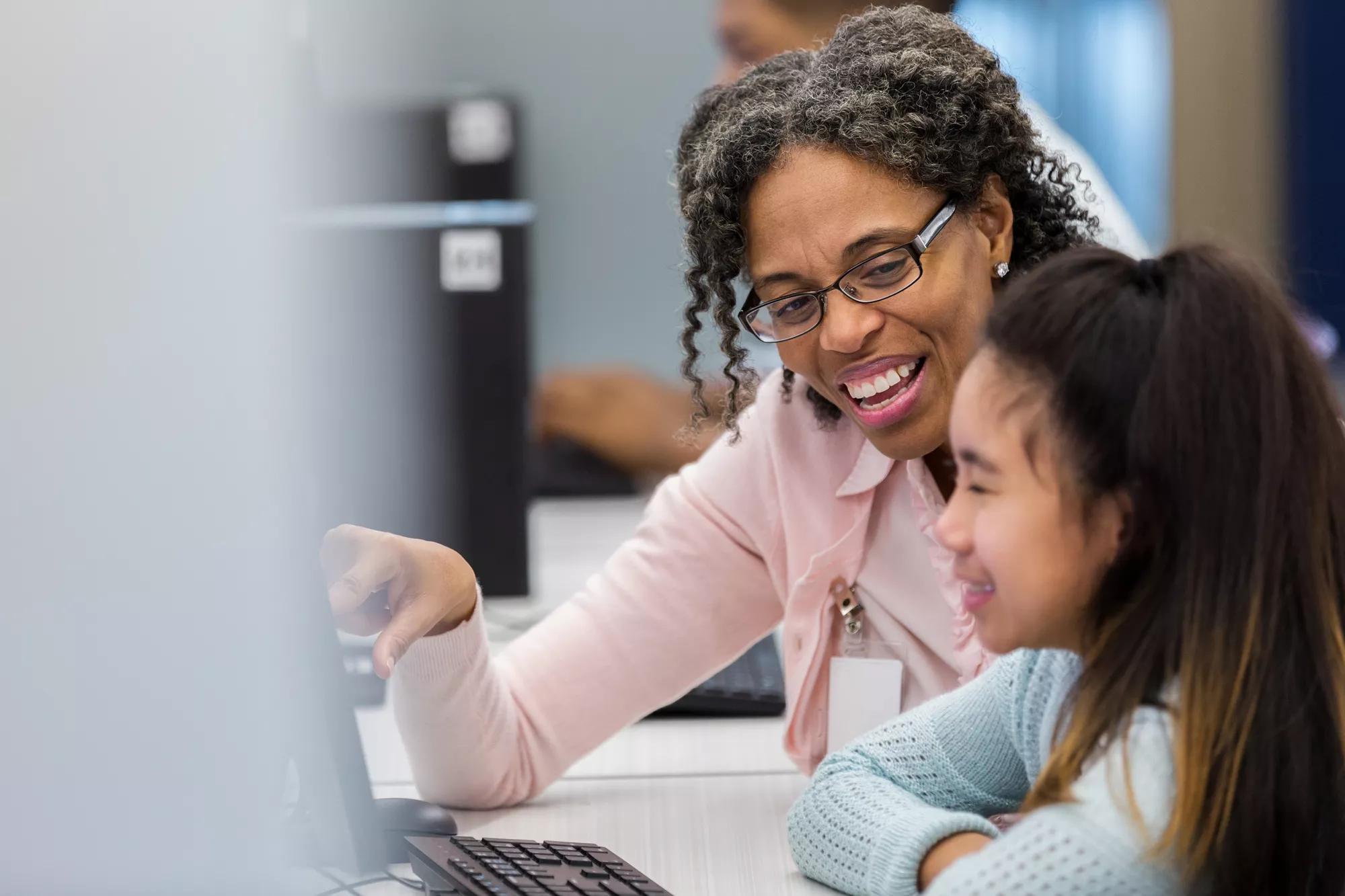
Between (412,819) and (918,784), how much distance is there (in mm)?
375

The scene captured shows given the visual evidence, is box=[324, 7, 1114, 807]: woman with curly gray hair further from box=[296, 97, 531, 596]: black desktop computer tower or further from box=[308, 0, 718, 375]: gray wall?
box=[308, 0, 718, 375]: gray wall

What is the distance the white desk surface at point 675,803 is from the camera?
1.04m

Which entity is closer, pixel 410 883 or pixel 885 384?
pixel 410 883

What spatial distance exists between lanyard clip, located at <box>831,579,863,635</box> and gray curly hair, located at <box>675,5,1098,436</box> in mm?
144

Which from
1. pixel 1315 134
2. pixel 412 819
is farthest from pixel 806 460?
pixel 1315 134

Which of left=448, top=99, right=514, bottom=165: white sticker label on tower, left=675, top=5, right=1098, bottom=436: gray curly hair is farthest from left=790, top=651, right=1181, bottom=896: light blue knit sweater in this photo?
left=448, top=99, right=514, bottom=165: white sticker label on tower

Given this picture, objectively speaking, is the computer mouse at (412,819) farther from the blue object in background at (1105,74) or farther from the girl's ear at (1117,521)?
the blue object in background at (1105,74)

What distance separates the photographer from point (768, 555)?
1.25 meters

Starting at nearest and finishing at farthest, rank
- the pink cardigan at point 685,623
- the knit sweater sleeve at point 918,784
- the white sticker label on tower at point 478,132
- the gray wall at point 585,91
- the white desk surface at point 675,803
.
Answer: the knit sweater sleeve at point 918,784 → the white desk surface at point 675,803 → the pink cardigan at point 685,623 → the white sticker label on tower at point 478,132 → the gray wall at point 585,91

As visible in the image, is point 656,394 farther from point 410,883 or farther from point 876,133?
point 410,883

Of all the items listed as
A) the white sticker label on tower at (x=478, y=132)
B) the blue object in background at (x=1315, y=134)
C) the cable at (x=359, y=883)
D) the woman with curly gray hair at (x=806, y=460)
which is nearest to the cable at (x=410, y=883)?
the cable at (x=359, y=883)

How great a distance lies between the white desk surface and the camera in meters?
1.04

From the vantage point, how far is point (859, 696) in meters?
1.21

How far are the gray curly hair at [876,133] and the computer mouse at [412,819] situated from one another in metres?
0.37
